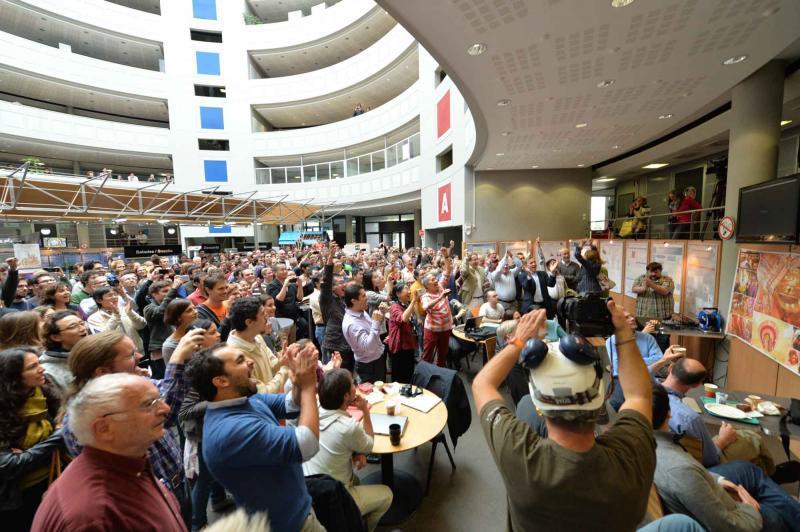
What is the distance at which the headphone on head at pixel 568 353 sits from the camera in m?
1.12

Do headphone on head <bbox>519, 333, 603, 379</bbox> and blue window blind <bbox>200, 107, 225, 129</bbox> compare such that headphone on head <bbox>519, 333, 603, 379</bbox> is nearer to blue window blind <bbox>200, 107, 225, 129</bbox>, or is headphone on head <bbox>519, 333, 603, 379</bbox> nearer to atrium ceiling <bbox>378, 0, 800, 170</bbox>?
atrium ceiling <bbox>378, 0, 800, 170</bbox>

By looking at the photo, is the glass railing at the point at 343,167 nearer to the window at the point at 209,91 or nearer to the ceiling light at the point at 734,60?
the window at the point at 209,91

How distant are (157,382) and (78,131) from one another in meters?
23.5

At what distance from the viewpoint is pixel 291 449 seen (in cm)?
143

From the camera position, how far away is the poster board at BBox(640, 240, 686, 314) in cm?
563

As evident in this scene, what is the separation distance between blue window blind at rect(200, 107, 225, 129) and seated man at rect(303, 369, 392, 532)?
23955 millimetres

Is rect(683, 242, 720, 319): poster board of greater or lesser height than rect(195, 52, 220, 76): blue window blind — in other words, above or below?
below

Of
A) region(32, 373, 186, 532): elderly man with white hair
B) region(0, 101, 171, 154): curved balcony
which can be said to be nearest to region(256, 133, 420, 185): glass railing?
region(0, 101, 171, 154): curved balcony

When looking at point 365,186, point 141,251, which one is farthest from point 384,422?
point 365,186

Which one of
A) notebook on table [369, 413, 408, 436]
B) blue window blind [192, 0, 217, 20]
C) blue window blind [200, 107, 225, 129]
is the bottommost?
notebook on table [369, 413, 408, 436]

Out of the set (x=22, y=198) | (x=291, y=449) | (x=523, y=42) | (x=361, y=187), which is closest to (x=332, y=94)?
(x=361, y=187)

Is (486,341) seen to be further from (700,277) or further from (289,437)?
(700,277)

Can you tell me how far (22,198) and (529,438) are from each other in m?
10.2

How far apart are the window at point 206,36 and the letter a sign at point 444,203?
19.8 metres
